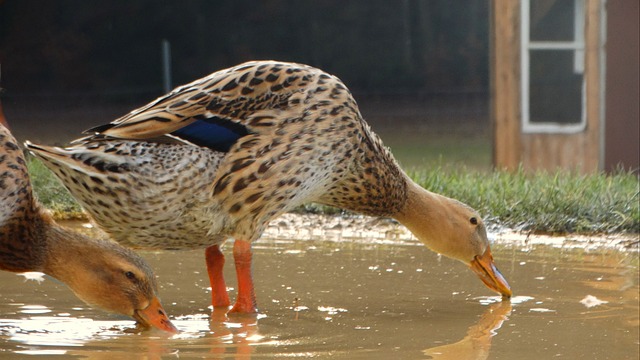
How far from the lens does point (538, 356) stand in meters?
4.11

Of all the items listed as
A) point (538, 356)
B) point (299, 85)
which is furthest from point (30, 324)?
point (538, 356)

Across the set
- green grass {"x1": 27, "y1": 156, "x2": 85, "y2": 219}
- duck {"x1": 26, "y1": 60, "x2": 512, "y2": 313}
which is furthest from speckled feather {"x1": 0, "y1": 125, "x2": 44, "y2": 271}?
green grass {"x1": 27, "y1": 156, "x2": 85, "y2": 219}

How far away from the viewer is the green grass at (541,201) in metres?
6.74

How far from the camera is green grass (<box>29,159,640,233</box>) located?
6.74 meters

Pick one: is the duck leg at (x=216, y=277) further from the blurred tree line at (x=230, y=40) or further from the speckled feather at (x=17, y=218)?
the blurred tree line at (x=230, y=40)

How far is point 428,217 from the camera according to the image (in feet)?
18.3

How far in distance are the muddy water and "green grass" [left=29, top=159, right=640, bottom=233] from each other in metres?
0.44

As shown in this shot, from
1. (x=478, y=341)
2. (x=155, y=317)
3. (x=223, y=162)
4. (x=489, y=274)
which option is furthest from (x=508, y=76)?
(x=155, y=317)

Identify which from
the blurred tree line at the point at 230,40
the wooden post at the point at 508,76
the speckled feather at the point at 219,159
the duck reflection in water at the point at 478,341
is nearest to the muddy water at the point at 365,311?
the duck reflection in water at the point at 478,341

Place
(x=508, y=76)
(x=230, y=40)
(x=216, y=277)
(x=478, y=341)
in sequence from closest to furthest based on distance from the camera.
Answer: (x=478, y=341), (x=216, y=277), (x=508, y=76), (x=230, y=40)

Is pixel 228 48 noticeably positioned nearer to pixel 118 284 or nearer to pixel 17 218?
pixel 17 218

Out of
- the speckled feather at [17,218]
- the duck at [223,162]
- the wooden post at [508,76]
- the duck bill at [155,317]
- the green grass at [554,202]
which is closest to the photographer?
the duck bill at [155,317]

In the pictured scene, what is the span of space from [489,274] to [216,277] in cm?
123

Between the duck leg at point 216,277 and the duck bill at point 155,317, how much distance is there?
567 mm
